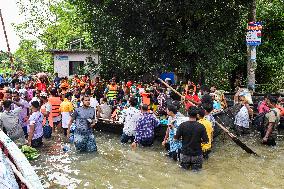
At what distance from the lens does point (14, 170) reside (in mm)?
5891

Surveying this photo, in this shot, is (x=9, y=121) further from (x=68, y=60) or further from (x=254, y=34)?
(x=68, y=60)

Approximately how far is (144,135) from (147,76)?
35.3 feet

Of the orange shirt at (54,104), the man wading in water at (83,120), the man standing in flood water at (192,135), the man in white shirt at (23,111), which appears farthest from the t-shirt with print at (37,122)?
the man standing in flood water at (192,135)

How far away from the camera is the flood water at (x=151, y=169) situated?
8.01 m

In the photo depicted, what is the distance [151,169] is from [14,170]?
12.6 ft

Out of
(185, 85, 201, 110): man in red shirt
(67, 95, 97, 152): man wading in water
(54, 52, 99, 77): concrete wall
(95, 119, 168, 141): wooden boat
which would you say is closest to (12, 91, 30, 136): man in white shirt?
(67, 95, 97, 152): man wading in water

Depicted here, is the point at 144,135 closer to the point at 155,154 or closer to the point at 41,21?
the point at 155,154

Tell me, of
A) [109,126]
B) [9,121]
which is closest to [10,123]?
[9,121]

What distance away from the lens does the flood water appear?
8.01 m

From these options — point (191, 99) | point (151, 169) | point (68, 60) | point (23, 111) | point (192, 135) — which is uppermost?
point (68, 60)

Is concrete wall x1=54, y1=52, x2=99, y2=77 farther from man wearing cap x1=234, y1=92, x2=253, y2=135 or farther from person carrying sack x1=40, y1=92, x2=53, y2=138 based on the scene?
man wearing cap x1=234, y1=92, x2=253, y2=135

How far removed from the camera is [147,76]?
21.3 meters

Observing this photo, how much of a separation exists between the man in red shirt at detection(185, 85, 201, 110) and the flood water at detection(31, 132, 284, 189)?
1.71m

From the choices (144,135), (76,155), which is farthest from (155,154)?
(76,155)
